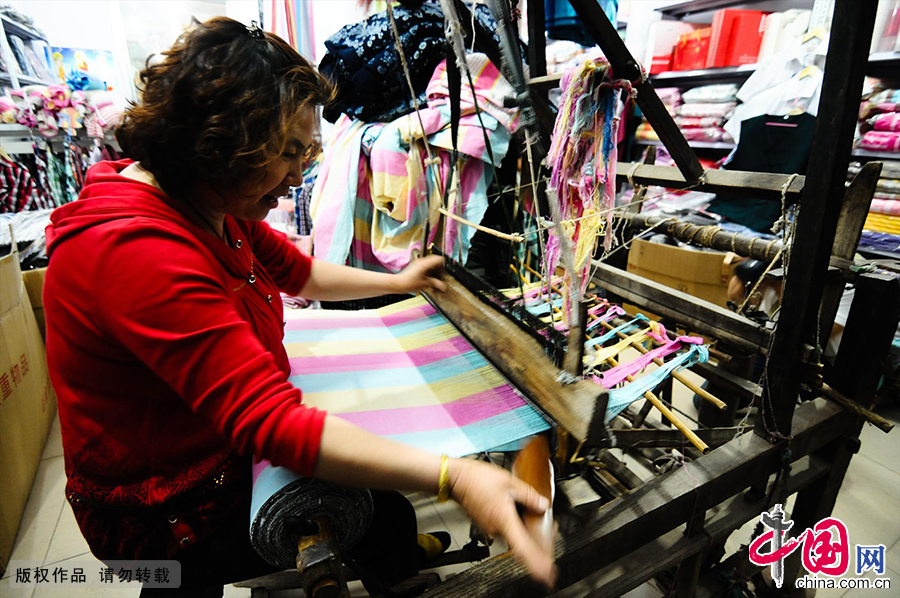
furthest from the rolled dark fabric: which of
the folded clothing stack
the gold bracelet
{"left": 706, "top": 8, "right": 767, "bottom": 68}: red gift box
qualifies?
{"left": 706, "top": 8, "right": 767, "bottom": 68}: red gift box

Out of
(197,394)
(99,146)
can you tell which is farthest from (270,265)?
(99,146)

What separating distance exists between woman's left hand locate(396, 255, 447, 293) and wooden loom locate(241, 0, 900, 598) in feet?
0.13

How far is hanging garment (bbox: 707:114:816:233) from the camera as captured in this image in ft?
8.27

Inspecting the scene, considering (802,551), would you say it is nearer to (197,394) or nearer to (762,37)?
(197,394)

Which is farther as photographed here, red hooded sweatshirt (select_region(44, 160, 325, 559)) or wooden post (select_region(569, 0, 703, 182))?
wooden post (select_region(569, 0, 703, 182))

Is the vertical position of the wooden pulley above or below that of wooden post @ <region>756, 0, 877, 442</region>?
below

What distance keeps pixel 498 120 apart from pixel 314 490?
4.60ft

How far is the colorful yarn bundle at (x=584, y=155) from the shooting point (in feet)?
2.62

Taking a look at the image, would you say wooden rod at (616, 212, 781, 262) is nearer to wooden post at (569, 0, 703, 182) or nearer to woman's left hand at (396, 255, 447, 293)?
wooden post at (569, 0, 703, 182)

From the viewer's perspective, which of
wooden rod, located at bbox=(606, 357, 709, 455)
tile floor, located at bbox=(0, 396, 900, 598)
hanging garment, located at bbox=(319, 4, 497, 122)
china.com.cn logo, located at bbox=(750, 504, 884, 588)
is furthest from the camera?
hanging garment, located at bbox=(319, 4, 497, 122)

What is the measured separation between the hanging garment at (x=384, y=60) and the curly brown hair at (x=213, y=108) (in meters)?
1.22

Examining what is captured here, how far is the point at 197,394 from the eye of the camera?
0.62m

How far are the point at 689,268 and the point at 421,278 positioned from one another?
6.67 ft

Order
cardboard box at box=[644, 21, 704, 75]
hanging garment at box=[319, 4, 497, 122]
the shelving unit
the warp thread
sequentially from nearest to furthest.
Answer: the warp thread < hanging garment at box=[319, 4, 497, 122] < the shelving unit < cardboard box at box=[644, 21, 704, 75]
